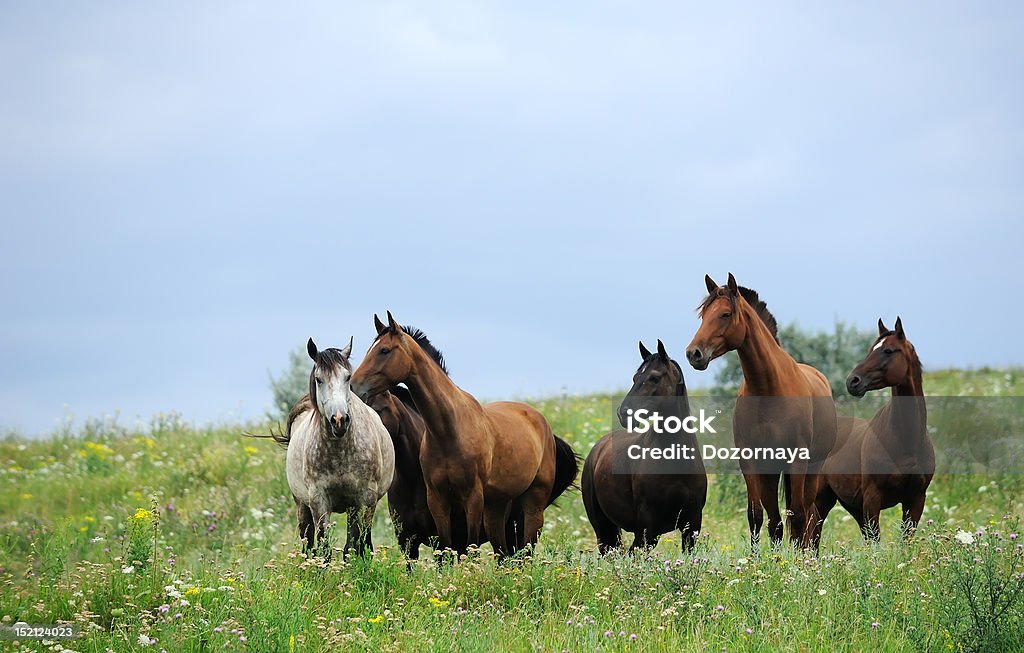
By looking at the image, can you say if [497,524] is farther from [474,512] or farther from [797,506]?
[797,506]

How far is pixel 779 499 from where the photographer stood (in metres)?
11.8

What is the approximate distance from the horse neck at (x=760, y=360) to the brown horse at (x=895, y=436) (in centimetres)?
83

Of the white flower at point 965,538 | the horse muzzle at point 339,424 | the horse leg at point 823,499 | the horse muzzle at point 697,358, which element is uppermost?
the horse muzzle at point 697,358

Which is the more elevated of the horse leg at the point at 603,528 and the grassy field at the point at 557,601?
the horse leg at the point at 603,528

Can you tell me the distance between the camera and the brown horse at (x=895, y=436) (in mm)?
10984

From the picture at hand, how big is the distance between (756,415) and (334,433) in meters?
4.12

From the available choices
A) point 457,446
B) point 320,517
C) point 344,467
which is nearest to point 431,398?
point 457,446

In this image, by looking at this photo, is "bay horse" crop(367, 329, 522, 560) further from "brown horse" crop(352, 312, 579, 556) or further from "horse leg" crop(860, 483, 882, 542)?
"horse leg" crop(860, 483, 882, 542)

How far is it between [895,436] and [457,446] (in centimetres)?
464

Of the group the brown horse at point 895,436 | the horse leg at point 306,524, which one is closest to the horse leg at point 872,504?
the brown horse at point 895,436

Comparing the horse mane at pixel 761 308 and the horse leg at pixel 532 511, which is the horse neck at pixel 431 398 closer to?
the horse leg at pixel 532 511

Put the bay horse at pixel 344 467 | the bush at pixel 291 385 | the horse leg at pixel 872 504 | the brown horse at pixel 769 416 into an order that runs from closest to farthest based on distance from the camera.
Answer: the bay horse at pixel 344 467 → the brown horse at pixel 769 416 → the horse leg at pixel 872 504 → the bush at pixel 291 385

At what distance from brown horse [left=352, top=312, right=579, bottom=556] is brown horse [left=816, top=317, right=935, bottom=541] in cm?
348

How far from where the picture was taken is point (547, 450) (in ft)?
38.9
